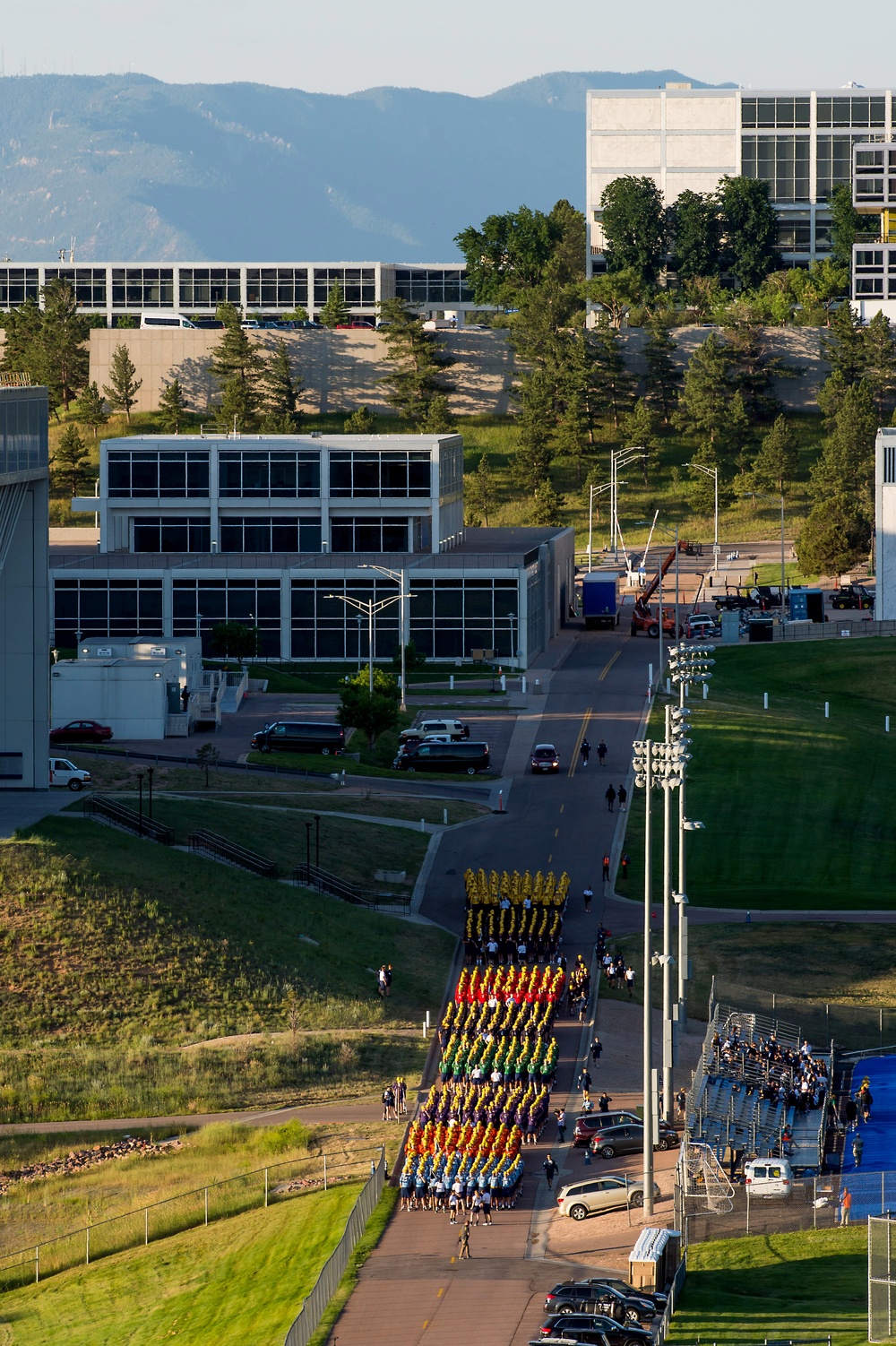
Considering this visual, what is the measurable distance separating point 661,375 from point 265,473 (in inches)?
2486

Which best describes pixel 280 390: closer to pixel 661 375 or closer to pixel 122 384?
pixel 122 384

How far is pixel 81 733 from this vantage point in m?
91.4

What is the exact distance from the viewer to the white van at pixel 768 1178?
44.3 meters

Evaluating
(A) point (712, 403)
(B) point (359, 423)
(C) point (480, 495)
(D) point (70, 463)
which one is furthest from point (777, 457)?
(D) point (70, 463)

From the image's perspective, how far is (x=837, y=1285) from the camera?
1571 inches

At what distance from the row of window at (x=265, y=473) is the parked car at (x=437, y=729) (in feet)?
123

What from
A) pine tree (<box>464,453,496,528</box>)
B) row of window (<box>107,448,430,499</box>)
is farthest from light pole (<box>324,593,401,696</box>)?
pine tree (<box>464,453,496,528</box>)

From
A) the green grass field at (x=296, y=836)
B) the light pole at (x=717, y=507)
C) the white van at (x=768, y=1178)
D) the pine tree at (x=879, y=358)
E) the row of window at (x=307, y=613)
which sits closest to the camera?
the white van at (x=768, y=1178)

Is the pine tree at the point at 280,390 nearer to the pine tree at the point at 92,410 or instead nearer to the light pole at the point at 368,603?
the pine tree at the point at 92,410

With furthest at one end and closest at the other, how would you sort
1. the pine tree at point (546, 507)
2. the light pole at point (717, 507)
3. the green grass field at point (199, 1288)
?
1. the pine tree at point (546, 507)
2. the light pole at point (717, 507)
3. the green grass field at point (199, 1288)

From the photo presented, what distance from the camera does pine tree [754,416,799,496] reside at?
534 ft

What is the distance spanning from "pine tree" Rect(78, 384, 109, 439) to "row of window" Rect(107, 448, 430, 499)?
49.6 metres

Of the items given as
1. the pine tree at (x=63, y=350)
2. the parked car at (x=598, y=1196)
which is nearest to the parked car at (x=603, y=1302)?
the parked car at (x=598, y=1196)

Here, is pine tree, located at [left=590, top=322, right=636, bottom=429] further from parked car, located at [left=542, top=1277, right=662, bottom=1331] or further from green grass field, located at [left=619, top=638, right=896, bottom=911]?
parked car, located at [left=542, top=1277, right=662, bottom=1331]
